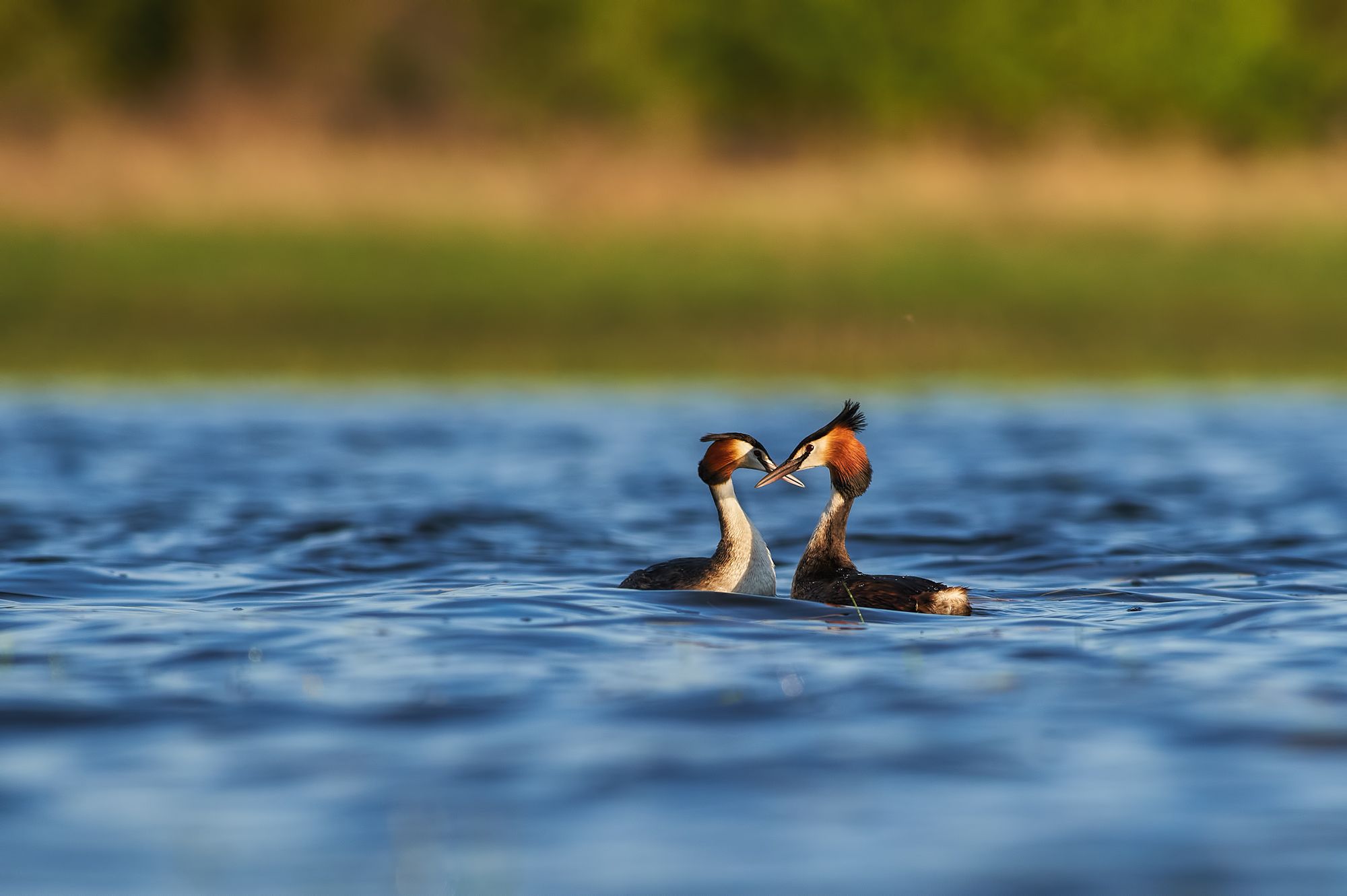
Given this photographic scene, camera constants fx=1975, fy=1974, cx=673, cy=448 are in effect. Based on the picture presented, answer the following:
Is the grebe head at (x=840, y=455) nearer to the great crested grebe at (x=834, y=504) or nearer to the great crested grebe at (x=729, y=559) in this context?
the great crested grebe at (x=834, y=504)

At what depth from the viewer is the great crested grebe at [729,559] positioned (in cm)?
859

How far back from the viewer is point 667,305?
70.6 feet

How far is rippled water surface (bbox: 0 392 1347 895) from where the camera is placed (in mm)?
4695

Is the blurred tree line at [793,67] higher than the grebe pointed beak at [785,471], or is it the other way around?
the blurred tree line at [793,67]

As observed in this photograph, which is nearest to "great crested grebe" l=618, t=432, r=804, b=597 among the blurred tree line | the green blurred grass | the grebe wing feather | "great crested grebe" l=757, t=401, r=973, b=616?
the grebe wing feather

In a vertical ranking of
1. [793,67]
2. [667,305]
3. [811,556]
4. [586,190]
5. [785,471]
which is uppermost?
[793,67]

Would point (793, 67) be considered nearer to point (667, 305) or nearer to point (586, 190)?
point (586, 190)

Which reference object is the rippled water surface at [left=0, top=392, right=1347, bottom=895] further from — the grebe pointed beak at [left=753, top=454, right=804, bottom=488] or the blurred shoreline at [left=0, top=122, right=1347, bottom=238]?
the blurred shoreline at [left=0, top=122, right=1347, bottom=238]

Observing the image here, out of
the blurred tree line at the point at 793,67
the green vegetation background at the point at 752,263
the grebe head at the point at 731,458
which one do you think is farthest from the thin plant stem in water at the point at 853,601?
the blurred tree line at the point at 793,67

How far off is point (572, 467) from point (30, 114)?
718 inches

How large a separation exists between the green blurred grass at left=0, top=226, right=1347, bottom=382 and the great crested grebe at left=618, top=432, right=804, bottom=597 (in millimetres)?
9721

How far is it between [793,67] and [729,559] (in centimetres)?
2775

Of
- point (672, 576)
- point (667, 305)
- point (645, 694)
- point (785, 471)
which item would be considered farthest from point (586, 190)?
point (645, 694)

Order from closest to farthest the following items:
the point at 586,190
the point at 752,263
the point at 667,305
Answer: the point at 667,305, the point at 752,263, the point at 586,190
